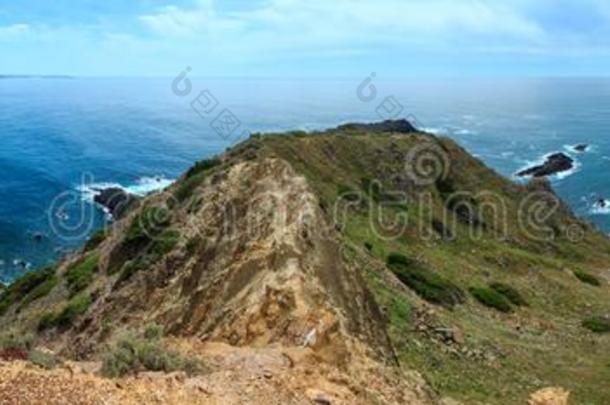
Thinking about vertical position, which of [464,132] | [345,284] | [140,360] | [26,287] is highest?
[464,132]

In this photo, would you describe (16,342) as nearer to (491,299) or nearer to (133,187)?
(491,299)

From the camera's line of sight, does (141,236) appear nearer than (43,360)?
No

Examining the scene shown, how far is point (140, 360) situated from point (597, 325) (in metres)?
26.0

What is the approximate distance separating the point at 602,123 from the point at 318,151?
135026 millimetres

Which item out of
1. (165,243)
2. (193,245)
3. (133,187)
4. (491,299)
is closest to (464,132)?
(133,187)

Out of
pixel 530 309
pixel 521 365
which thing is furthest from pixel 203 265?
pixel 530 309

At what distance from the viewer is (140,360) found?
12.8 m

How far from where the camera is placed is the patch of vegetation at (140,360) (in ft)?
40.7

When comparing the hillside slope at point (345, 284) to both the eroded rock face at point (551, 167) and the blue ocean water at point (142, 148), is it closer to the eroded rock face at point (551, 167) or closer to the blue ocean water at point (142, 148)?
the blue ocean water at point (142, 148)

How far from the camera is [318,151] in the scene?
5056 centimetres

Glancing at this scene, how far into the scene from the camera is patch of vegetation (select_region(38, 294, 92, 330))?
27.8 meters

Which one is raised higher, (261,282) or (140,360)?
(261,282)

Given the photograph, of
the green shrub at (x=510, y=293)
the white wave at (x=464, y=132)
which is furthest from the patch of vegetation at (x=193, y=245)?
the white wave at (x=464, y=132)

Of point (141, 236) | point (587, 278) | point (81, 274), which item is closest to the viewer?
point (141, 236)
